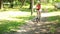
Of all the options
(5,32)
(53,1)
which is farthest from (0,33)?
(53,1)

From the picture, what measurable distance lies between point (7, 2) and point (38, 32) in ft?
78.5

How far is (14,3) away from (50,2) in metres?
8.04

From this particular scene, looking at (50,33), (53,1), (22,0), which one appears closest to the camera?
(50,33)

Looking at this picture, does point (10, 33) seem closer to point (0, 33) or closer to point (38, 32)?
point (0, 33)

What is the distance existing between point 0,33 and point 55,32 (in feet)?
10.1

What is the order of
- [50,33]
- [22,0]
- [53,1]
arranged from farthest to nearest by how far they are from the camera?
1. [53,1]
2. [22,0]
3. [50,33]

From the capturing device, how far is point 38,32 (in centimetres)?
1139

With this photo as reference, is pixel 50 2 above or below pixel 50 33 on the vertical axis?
below

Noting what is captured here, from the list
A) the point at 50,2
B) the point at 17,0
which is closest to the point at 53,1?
the point at 50,2

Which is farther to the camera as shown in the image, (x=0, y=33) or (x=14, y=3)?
(x=14, y=3)

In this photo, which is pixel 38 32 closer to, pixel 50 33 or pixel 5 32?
pixel 50 33

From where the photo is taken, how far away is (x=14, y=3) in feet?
111

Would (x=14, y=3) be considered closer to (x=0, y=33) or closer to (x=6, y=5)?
(x=6, y=5)

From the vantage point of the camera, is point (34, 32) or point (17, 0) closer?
point (34, 32)
